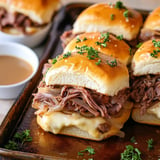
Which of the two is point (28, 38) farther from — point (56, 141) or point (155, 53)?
point (155, 53)

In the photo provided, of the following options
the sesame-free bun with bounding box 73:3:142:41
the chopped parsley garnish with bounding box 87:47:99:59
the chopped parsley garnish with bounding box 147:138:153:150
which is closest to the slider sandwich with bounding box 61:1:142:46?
the sesame-free bun with bounding box 73:3:142:41

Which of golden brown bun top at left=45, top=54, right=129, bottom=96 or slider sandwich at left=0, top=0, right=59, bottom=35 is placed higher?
golden brown bun top at left=45, top=54, right=129, bottom=96

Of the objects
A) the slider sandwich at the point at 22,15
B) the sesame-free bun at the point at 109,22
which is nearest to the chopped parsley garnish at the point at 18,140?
the sesame-free bun at the point at 109,22

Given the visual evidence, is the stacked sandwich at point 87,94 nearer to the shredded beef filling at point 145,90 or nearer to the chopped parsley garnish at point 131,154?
the shredded beef filling at point 145,90

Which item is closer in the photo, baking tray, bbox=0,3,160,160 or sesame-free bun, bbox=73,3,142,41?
baking tray, bbox=0,3,160,160

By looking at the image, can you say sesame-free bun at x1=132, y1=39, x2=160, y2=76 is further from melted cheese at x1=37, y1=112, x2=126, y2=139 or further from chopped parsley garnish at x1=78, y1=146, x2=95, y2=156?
chopped parsley garnish at x1=78, y1=146, x2=95, y2=156

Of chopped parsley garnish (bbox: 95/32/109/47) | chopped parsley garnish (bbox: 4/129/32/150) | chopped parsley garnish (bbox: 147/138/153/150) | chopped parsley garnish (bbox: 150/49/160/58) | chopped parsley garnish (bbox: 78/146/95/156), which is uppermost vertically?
chopped parsley garnish (bbox: 150/49/160/58)

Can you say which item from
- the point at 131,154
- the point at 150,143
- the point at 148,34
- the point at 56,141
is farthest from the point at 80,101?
the point at 148,34
